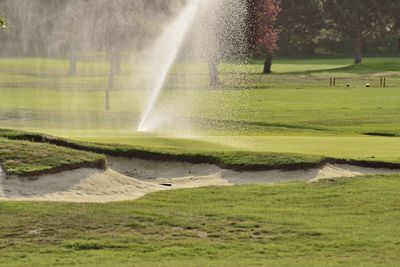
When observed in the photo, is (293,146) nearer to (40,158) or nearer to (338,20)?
(40,158)

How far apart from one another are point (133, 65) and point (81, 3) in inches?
1144

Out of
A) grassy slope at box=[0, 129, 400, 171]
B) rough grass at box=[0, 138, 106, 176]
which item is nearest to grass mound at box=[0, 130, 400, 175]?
grassy slope at box=[0, 129, 400, 171]

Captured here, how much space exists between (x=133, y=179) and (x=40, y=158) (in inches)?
80.4

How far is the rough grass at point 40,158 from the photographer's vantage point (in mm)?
19859

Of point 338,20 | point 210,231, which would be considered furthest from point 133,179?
point 338,20

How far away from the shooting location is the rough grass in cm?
1986

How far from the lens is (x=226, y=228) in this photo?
1692 cm

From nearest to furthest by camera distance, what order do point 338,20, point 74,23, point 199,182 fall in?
1. point 199,182
2. point 74,23
3. point 338,20

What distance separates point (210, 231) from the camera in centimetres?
1669

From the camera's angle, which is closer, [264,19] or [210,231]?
[210,231]

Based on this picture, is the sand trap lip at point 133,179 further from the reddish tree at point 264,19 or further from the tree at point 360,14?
the tree at point 360,14

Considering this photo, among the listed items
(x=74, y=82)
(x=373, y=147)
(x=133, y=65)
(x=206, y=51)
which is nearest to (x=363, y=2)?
(x=133, y=65)

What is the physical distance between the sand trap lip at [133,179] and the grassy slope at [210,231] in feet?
3.01

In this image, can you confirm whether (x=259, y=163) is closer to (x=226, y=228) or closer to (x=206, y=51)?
(x=226, y=228)
